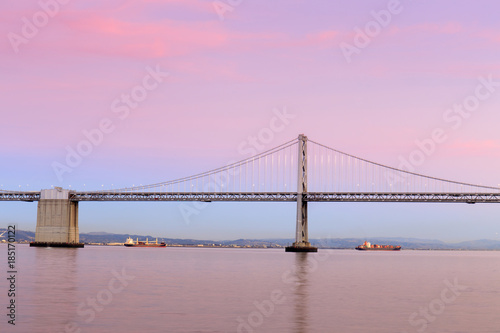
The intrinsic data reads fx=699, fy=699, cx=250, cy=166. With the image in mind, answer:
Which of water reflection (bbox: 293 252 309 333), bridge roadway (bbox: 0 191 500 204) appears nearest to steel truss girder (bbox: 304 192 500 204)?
bridge roadway (bbox: 0 191 500 204)

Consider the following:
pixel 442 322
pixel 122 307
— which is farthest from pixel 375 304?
pixel 122 307

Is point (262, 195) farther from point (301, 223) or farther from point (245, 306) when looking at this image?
point (245, 306)

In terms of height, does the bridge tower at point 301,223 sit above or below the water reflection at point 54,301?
above

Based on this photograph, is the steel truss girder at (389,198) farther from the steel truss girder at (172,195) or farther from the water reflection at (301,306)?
the water reflection at (301,306)

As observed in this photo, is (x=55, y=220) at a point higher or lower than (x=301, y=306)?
higher

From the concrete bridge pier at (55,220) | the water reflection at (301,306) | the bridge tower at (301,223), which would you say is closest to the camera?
the water reflection at (301,306)

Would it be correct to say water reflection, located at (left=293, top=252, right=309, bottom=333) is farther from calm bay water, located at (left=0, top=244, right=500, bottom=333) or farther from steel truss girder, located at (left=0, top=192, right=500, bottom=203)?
steel truss girder, located at (left=0, top=192, right=500, bottom=203)

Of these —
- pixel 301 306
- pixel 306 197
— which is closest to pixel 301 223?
pixel 306 197

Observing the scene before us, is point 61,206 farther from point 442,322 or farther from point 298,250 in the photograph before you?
point 442,322

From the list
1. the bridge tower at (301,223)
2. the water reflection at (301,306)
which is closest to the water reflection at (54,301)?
the water reflection at (301,306)
